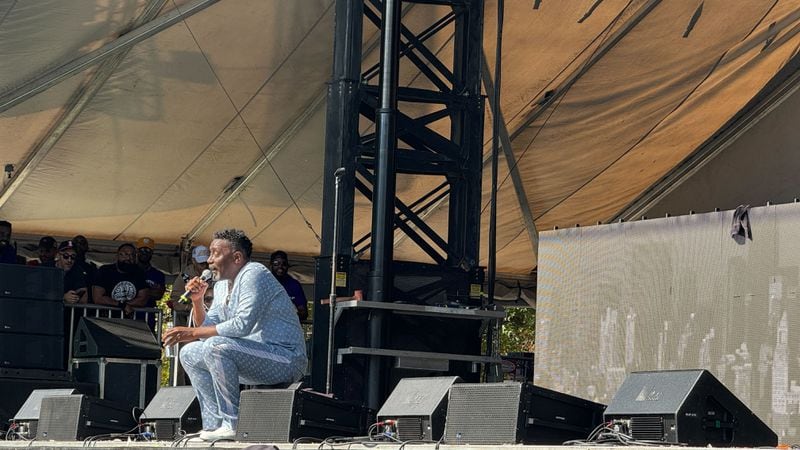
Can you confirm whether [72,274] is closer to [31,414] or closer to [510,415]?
[31,414]

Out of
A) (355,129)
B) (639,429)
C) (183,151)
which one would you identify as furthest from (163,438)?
(183,151)

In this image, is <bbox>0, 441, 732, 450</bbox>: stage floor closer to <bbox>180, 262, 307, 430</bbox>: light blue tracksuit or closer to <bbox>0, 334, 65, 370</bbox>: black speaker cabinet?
<bbox>180, 262, 307, 430</bbox>: light blue tracksuit

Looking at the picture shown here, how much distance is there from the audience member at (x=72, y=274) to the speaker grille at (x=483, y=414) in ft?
16.6

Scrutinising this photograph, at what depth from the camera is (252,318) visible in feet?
20.0

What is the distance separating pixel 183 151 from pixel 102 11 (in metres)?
1.78

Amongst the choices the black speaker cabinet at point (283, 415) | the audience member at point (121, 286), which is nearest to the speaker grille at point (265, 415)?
the black speaker cabinet at point (283, 415)

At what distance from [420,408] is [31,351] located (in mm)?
4008

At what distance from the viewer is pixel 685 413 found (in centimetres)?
484

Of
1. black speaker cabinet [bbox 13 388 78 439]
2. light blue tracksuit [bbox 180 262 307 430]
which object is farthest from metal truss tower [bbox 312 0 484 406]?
light blue tracksuit [bbox 180 262 307 430]

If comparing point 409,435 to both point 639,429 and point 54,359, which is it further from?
point 54,359

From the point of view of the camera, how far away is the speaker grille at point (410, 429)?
574cm

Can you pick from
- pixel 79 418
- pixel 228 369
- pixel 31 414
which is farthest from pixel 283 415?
pixel 31 414

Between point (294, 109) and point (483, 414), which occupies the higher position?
point (294, 109)

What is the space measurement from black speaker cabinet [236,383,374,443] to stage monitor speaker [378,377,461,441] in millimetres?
264
